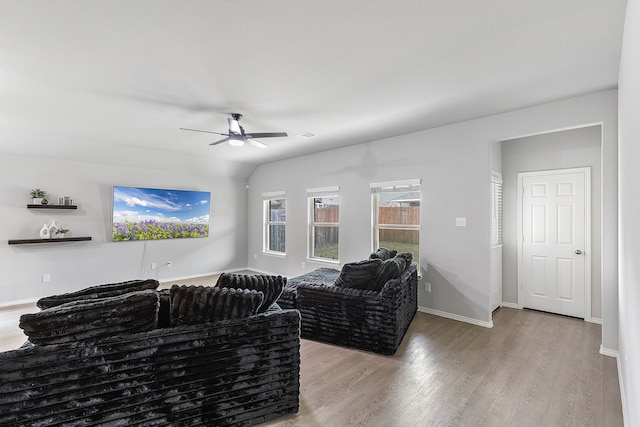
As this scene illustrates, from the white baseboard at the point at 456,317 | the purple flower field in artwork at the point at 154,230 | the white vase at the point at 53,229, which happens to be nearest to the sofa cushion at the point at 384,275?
the white baseboard at the point at 456,317

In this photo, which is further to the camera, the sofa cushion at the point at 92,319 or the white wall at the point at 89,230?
the white wall at the point at 89,230

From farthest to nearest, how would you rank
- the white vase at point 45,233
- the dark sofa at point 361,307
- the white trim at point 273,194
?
the white trim at point 273,194 < the white vase at point 45,233 < the dark sofa at point 361,307

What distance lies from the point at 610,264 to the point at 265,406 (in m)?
3.45

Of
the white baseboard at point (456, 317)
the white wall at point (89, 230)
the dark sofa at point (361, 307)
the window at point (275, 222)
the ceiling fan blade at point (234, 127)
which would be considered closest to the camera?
the dark sofa at point (361, 307)

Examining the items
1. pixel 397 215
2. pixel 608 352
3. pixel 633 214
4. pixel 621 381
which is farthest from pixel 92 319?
pixel 608 352

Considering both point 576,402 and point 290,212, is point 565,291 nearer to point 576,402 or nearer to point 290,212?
point 576,402

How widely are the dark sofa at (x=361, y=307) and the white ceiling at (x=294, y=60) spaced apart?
74.9 inches

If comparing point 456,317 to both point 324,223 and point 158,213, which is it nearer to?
point 324,223

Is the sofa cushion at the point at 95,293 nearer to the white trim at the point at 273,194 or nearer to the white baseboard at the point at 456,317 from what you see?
the white baseboard at the point at 456,317

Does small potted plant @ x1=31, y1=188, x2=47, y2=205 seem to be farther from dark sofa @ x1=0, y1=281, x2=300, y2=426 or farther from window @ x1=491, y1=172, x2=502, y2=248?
window @ x1=491, y1=172, x2=502, y2=248

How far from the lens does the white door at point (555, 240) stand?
4.01 metres

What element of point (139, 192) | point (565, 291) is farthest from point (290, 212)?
point (565, 291)

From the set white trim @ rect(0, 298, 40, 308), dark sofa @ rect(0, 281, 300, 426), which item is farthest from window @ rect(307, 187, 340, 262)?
white trim @ rect(0, 298, 40, 308)

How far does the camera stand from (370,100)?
325cm
